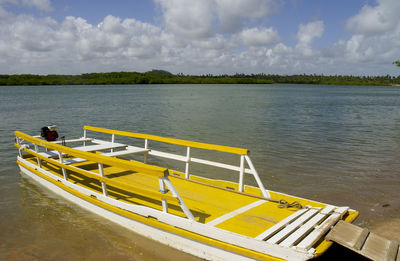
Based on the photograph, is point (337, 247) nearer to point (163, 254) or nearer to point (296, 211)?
point (296, 211)

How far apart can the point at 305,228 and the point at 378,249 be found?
1.07 meters

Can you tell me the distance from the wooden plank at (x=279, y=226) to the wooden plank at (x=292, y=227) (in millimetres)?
78

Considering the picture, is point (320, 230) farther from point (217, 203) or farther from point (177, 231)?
point (177, 231)

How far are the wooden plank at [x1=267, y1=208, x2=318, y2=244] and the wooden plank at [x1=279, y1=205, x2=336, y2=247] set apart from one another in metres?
0.08

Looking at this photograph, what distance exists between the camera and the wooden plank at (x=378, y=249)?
420cm

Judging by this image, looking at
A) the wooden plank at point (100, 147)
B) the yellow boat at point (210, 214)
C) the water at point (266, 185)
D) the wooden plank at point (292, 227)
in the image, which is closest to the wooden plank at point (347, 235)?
the yellow boat at point (210, 214)

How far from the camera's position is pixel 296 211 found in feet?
18.3

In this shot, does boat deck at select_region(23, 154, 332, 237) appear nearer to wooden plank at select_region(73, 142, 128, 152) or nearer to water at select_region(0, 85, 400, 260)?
water at select_region(0, 85, 400, 260)

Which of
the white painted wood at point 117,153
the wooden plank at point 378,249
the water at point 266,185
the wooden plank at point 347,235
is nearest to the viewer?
the wooden plank at point 378,249

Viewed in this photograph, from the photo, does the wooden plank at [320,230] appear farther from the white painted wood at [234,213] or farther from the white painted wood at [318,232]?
the white painted wood at [234,213]

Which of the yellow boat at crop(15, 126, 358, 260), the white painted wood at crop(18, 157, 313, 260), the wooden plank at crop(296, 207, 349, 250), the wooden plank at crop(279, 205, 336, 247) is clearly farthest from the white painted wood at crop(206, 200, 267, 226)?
the wooden plank at crop(296, 207, 349, 250)

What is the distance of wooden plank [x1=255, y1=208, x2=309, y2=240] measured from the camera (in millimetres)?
4512

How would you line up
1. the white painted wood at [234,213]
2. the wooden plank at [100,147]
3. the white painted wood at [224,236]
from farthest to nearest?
1. the wooden plank at [100,147]
2. the white painted wood at [234,213]
3. the white painted wood at [224,236]

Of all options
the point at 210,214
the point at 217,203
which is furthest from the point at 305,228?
the point at 217,203
